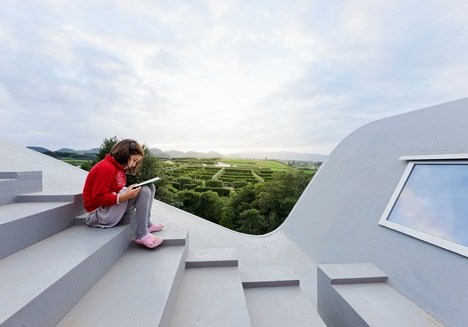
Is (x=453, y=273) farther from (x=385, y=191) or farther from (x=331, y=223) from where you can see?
(x=331, y=223)

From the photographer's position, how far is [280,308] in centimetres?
182

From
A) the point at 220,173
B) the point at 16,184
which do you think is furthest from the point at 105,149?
the point at 220,173

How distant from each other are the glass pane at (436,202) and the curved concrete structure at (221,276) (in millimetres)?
169

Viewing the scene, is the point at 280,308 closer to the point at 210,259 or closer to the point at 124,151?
the point at 210,259

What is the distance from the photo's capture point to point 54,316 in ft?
3.52

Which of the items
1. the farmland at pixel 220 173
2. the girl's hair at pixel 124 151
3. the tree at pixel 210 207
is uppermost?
the girl's hair at pixel 124 151

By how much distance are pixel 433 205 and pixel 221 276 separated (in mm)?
2069

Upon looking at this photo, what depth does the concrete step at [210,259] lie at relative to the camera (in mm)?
2143

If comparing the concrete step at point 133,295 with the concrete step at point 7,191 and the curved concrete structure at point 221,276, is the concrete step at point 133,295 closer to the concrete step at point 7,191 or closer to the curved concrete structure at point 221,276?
the curved concrete structure at point 221,276

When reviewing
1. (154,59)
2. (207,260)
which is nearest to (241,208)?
(154,59)

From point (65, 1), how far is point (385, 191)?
671cm

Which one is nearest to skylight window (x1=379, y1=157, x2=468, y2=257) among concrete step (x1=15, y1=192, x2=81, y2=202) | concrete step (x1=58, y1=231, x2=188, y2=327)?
concrete step (x1=58, y1=231, x2=188, y2=327)

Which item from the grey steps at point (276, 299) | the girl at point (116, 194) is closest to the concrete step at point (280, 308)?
the grey steps at point (276, 299)

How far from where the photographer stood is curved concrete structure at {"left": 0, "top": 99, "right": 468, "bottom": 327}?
119 cm
